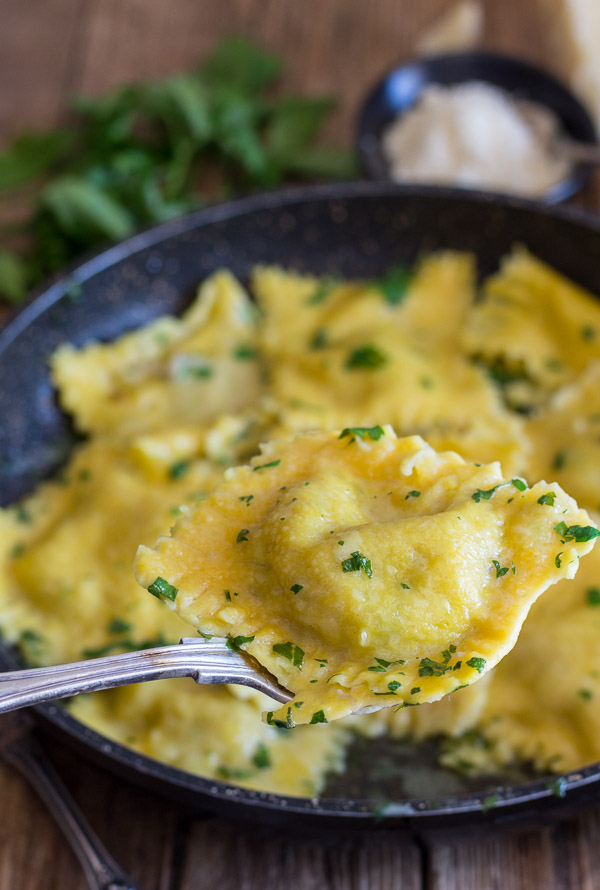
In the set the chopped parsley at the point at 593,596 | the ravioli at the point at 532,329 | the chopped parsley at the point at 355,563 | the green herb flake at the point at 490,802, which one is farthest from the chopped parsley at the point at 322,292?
the green herb flake at the point at 490,802

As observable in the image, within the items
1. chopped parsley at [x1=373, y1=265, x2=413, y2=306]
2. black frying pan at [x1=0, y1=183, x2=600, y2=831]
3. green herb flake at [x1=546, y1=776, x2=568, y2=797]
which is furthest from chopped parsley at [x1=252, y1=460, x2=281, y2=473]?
chopped parsley at [x1=373, y1=265, x2=413, y2=306]

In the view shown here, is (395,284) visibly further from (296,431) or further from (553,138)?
(553,138)

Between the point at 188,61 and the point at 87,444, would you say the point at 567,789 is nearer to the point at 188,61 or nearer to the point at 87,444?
the point at 87,444

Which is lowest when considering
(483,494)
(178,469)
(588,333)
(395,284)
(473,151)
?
(483,494)

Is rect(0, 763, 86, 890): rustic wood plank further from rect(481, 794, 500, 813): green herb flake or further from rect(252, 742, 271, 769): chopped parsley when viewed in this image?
rect(481, 794, 500, 813): green herb flake

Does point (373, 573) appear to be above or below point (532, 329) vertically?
below

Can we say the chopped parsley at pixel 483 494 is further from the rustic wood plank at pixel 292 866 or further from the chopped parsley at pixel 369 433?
the rustic wood plank at pixel 292 866

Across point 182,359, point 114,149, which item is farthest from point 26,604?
point 114,149

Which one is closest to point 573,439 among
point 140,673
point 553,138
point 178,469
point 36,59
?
point 178,469
